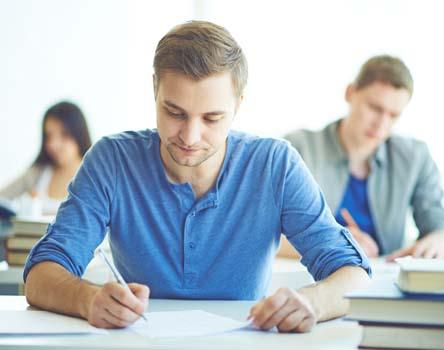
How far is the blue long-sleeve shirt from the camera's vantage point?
1919 mm

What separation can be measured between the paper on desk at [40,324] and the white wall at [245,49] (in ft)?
10.0

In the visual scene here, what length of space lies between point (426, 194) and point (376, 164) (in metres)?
0.26

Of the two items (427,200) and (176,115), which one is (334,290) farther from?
(427,200)

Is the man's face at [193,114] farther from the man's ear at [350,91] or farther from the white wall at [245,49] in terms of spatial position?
the white wall at [245,49]

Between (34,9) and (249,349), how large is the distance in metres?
4.23

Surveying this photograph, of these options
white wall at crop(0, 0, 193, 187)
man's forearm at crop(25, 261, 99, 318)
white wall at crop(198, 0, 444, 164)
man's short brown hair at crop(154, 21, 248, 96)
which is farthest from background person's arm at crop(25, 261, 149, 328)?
white wall at crop(0, 0, 193, 187)

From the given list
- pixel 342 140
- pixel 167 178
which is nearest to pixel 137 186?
pixel 167 178

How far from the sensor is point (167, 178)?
1.97m

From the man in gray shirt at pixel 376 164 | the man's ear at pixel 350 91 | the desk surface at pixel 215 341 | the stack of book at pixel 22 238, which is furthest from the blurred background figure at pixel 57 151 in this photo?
the desk surface at pixel 215 341

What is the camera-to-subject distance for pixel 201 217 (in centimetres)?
194

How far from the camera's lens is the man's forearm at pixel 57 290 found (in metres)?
1.61

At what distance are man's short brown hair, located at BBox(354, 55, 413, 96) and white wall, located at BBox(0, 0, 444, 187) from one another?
881 mm

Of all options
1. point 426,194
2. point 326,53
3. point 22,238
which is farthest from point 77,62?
point 22,238

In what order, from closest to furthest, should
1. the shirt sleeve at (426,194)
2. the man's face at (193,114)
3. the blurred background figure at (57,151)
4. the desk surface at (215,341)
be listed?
the desk surface at (215,341)
the man's face at (193,114)
the shirt sleeve at (426,194)
the blurred background figure at (57,151)
